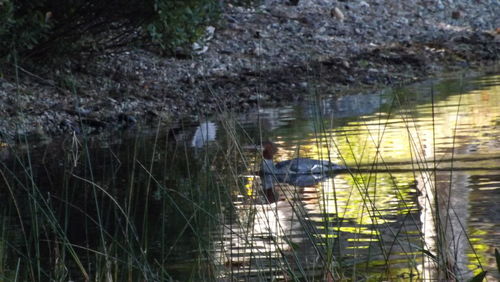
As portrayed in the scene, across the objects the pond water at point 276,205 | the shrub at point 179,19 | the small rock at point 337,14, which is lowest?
the pond water at point 276,205

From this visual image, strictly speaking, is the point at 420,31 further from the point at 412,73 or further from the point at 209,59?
the point at 209,59

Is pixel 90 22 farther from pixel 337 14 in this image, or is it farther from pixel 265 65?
pixel 337 14

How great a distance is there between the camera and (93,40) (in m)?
11.2

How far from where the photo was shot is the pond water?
3.33 metres

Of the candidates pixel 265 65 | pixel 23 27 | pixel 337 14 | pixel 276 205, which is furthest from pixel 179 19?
pixel 276 205

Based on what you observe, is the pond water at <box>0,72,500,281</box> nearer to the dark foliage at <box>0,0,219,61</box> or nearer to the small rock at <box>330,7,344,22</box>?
the dark foliage at <box>0,0,219,61</box>

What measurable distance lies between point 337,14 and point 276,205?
486 inches

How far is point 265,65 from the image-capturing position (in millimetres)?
12453

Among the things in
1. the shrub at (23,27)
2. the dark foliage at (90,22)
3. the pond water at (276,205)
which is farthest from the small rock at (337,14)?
the shrub at (23,27)

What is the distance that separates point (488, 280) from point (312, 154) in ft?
11.2

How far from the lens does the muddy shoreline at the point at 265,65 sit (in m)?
9.95

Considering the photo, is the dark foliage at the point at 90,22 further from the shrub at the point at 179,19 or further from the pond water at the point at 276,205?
the pond water at the point at 276,205

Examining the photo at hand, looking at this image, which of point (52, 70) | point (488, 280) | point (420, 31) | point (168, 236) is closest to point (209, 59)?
point (52, 70)

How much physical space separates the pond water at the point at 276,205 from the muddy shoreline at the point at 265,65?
99 centimetres
